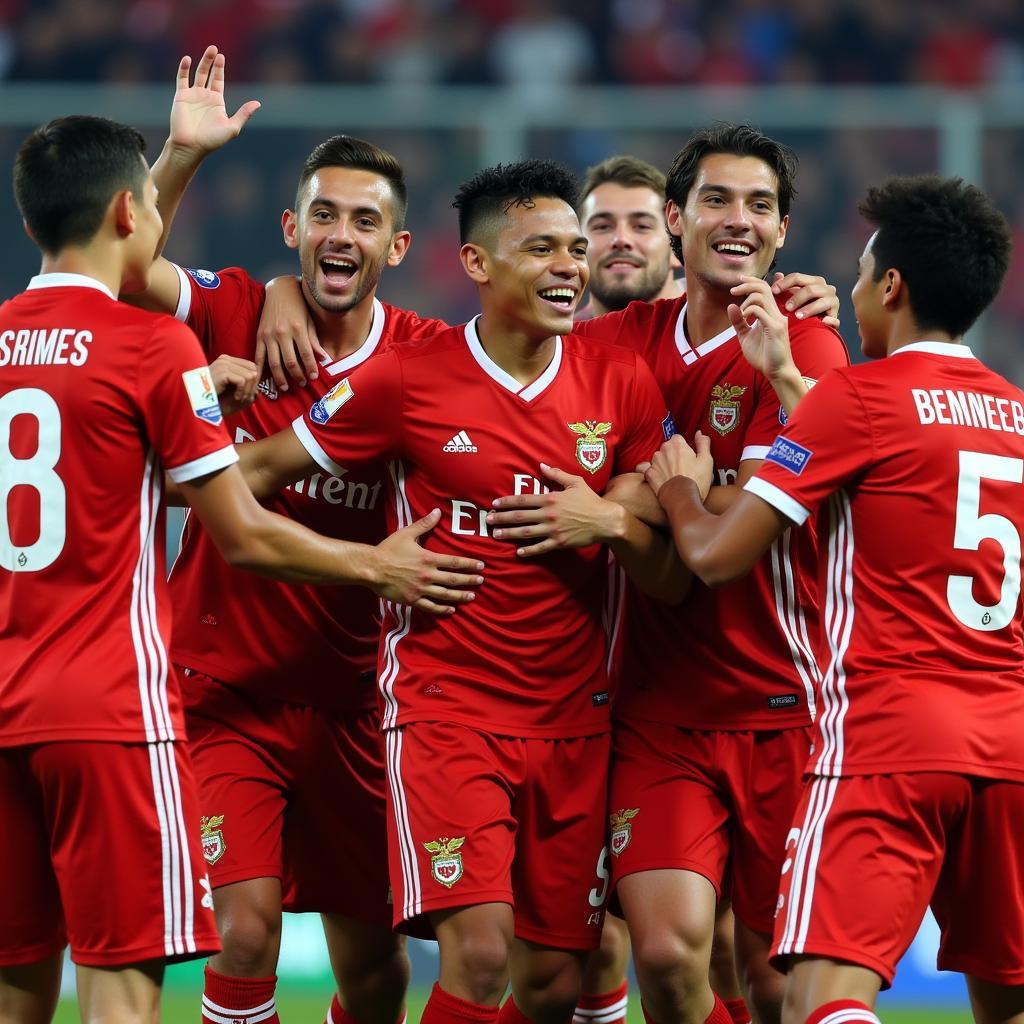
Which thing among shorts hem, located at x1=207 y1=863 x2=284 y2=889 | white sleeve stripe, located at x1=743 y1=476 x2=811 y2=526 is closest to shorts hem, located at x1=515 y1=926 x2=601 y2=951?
shorts hem, located at x1=207 y1=863 x2=284 y2=889

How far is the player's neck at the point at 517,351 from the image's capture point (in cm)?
507

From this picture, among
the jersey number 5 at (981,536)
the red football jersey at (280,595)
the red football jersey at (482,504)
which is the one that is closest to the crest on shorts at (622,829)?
the red football jersey at (482,504)

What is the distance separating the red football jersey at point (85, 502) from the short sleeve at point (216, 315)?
1.28 meters

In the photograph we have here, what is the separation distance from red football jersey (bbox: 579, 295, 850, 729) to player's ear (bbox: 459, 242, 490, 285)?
677 millimetres

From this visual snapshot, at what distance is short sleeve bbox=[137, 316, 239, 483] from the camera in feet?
13.4

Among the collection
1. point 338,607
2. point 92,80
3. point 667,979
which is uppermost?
point 92,80

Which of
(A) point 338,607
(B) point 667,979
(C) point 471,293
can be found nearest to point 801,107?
(C) point 471,293

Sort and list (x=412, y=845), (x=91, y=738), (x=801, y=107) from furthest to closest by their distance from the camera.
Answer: (x=801, y=107) < (x=412, y=845) < (x=91, y=738)

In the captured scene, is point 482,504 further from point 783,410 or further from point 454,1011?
point 454,1011

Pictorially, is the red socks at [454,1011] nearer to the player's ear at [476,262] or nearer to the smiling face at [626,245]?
the player's ear at [476,262]

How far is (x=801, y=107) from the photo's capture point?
31.7 feet

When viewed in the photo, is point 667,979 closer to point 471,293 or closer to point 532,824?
point 532,824

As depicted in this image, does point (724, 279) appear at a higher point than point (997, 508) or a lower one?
higher

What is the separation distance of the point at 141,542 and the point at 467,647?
42.9 inches
